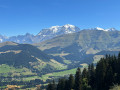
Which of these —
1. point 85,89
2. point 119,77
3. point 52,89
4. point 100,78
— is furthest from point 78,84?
point 52,89

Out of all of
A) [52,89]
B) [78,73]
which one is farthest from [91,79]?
[52,89]

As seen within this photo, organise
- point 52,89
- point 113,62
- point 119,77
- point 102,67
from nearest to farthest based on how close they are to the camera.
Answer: point 119,77, point 102,67, point 113,62, point 52,89

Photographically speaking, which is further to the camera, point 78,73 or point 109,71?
point 78,73

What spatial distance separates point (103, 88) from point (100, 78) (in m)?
6.10

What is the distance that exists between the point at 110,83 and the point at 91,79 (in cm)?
2051

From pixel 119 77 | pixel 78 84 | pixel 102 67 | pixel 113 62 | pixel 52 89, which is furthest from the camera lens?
pixel 52 89

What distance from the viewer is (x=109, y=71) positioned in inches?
3760

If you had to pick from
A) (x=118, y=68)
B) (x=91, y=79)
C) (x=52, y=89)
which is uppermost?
(x=118, y=68)

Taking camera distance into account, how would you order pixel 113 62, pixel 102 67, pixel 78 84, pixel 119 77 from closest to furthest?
→ pixel 119 77
pixel 102 67
pixel 78 84
pixel 113 62

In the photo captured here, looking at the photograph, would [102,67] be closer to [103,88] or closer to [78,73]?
[103,88]

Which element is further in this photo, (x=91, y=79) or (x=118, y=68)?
(x=91, y=79)

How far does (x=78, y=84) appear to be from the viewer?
4075 inches

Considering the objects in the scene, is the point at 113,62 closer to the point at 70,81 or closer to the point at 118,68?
the point at 118,68

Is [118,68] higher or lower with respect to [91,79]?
higher
